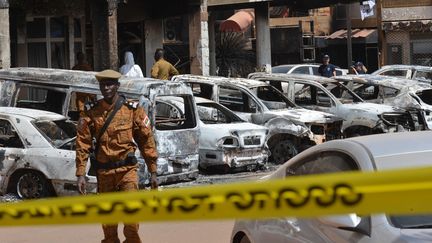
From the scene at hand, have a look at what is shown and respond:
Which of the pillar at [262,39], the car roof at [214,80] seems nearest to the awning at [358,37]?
the pillar at [262,39]

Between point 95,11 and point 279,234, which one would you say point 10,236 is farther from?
point 95,11

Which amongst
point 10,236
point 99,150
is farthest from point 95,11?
point 99,150

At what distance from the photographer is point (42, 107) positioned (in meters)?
11.5

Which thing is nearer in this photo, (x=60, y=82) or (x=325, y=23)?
(x=60, y=82)

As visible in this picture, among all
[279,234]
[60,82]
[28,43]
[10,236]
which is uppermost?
[28,43]

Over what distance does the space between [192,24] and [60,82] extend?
10.2 m

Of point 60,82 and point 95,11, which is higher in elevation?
point 95,11

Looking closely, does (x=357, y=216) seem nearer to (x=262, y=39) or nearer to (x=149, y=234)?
(x=149, y=234)

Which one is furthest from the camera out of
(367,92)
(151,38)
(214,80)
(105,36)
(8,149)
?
(151,38)

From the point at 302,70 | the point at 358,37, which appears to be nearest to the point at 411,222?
the point at 302,70

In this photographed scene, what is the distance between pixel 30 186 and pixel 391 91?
31.1ft

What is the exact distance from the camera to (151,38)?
22578mm

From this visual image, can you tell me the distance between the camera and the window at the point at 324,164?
4320 mm

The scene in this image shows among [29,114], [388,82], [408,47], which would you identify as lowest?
[29,114]
